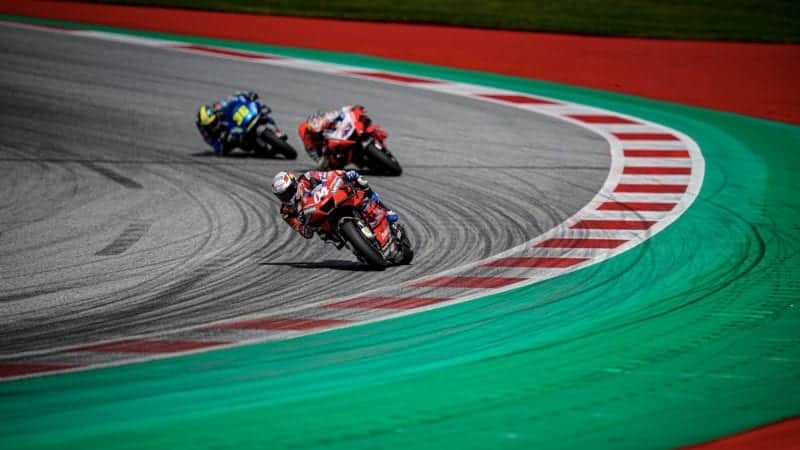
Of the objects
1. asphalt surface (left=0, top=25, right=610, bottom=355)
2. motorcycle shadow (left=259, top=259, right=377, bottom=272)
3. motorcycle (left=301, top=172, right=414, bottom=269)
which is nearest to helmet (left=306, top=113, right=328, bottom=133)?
asphalt surface (left=0, top=25, right=610, bottom=355)

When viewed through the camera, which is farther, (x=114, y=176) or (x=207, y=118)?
(x=207, y=118)

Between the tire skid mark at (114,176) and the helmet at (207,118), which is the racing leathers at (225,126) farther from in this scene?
the tire skid mark at (114,176)

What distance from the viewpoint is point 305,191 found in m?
12.6

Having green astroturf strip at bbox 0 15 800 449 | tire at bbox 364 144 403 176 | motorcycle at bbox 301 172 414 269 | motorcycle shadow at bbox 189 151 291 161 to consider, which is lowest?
green astroturf strip at bbox 0 15 800 449

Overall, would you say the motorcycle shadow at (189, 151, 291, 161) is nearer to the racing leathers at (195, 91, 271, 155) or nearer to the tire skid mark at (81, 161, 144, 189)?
the racing leathers at (195, 91, 271, 155)

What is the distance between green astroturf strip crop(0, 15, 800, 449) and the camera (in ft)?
26.5

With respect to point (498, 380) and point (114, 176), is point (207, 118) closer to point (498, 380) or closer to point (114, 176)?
point (114, 176)

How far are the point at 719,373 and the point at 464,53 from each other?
66.5 ft

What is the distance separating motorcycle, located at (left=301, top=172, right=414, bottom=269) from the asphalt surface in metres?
0.29

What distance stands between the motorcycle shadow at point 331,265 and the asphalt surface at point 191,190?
2 cm

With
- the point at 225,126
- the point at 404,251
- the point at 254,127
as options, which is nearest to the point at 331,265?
the point at 404,251

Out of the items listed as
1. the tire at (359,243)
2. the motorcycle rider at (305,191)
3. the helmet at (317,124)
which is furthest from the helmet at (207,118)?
the tire at (359,243)

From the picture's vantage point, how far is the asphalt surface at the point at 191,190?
11.9m

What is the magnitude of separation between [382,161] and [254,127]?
2623 mm
